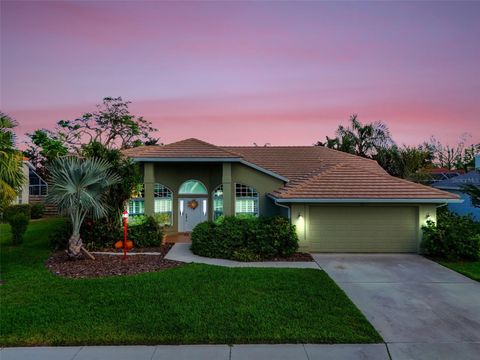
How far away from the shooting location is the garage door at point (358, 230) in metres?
11.8

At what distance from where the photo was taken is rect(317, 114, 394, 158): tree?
91.1 feet

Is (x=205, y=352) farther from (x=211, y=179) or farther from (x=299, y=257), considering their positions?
(x=211, y=179)

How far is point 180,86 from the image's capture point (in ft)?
52.8

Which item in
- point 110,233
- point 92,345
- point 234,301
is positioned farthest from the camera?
point 110,233

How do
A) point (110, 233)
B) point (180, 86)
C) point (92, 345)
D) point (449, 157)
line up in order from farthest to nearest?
point (449, 157) → point (180, 86) → point (110, 233) → point (92, 345)

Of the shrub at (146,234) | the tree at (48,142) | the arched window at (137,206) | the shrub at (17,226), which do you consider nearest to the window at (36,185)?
the tree at (48,142)

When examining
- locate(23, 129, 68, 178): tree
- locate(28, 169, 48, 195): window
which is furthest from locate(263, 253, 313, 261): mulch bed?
locate(28, 169, 48, 195): window

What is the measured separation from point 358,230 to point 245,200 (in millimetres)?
5694

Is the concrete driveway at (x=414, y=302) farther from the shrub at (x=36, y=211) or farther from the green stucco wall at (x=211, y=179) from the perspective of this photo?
the shrub at (x=36, y=211)

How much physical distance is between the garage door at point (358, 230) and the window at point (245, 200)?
13.0ft

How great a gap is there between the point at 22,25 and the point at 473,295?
1692 cm

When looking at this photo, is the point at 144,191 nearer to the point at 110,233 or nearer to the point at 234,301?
the point at 110,233

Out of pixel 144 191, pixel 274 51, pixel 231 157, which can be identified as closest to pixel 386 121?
pixel 274 51

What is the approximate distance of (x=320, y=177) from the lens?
1275 cm
